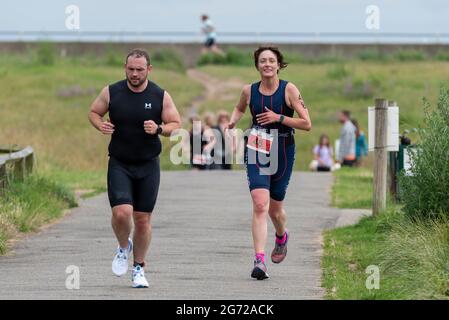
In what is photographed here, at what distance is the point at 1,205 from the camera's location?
51.8ft

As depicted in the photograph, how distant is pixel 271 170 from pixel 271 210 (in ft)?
1.72

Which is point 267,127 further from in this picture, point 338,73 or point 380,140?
point 338,73

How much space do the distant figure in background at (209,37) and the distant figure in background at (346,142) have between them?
27.0 meters

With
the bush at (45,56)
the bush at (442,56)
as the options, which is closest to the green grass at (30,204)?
the bush at (45,56)

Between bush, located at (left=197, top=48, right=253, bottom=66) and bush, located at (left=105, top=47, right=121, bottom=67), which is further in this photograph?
bush, located at (left=197, top=48, right=253, bottom=66)

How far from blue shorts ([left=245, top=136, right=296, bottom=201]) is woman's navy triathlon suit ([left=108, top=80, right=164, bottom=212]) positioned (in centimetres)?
110

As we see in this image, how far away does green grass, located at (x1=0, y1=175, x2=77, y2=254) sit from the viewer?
49.5ft

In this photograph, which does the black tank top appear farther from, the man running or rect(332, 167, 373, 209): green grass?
rect(332, 167, 373, 209): green grass

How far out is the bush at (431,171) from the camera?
42.4 ft

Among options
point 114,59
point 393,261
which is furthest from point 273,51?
point 114,59

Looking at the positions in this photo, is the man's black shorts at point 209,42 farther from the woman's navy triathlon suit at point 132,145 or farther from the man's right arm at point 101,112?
the woman's navy triathlon suit at point 132,145

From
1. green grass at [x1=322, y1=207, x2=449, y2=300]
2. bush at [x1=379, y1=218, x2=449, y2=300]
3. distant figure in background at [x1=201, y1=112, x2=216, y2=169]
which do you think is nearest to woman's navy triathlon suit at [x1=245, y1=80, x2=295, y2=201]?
green grass at [x1=322, y1=207, x2=449, y2=300]

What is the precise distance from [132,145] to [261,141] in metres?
1.36
